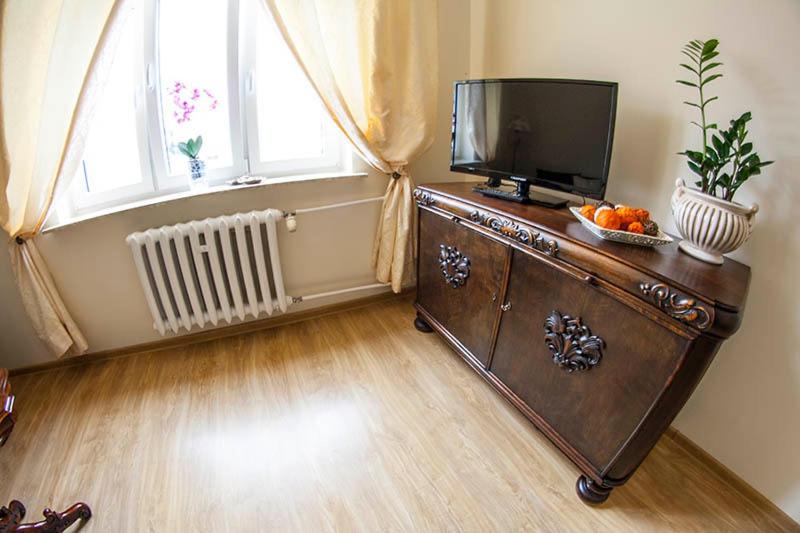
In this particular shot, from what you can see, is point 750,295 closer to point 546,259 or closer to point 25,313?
point 546,259

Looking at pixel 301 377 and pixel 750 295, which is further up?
pixel 750 295

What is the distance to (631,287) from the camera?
44.4 inches

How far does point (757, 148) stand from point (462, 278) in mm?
Answer: 1148

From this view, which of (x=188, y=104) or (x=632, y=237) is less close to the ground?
(x=188, y=104)

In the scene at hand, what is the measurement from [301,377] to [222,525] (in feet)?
2.46

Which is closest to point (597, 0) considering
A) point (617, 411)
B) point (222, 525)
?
point (617, 411)

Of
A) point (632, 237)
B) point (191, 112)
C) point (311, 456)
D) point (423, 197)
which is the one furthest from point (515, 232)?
point (191, 112)

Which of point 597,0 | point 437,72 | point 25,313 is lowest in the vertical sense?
point 25,313

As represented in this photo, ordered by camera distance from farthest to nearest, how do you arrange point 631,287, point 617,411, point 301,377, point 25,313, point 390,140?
point 390,140, point 301,377, point 25,313, point 617,411, point 631,287

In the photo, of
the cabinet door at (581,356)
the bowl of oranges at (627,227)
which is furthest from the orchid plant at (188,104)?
the bowl of oranges at (627,227)

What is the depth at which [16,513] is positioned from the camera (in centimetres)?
124

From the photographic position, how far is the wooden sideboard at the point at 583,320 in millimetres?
1059

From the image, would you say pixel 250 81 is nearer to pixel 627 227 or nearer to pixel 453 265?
pixel 453 265

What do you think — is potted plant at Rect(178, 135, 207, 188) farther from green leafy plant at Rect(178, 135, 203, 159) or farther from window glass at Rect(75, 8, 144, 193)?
window glass at Rect(75, 8, 144, 193)
